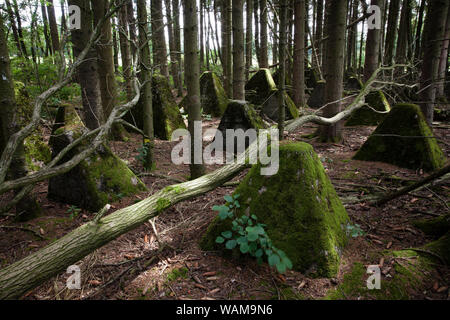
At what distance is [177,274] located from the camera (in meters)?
2.45

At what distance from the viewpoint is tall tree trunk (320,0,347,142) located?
19.2ft

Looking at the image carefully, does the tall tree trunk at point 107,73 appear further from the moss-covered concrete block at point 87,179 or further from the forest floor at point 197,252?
the forest floor at point 197,252

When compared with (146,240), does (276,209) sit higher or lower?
higher

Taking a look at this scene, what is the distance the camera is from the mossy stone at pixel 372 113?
7781 millimetres

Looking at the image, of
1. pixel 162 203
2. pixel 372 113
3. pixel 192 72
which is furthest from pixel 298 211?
pixel 372 113

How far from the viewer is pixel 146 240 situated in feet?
10.5

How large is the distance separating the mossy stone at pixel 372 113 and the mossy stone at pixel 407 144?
3065 millimetres

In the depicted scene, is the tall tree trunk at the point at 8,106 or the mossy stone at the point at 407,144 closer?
the tall tree trunk at the point at 8,106

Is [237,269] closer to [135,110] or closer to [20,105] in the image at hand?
[20,105]

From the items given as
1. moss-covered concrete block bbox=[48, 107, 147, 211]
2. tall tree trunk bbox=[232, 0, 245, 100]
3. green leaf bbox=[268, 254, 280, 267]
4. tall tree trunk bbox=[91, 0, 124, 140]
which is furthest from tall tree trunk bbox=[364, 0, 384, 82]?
green leaf bbox=[268, 254, 280, 267]

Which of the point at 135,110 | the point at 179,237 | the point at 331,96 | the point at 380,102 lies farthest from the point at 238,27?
the point at 179,237

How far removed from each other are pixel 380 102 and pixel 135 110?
24.3 feet

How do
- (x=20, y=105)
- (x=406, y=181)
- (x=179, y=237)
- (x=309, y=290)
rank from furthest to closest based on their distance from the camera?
(x=20, y=105) < (x=406, y=181) < (x=179, y=237) < (x=309, y=290)

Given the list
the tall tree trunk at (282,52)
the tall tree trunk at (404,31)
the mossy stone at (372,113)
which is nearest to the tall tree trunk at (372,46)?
the mossy stone at (372,113)
